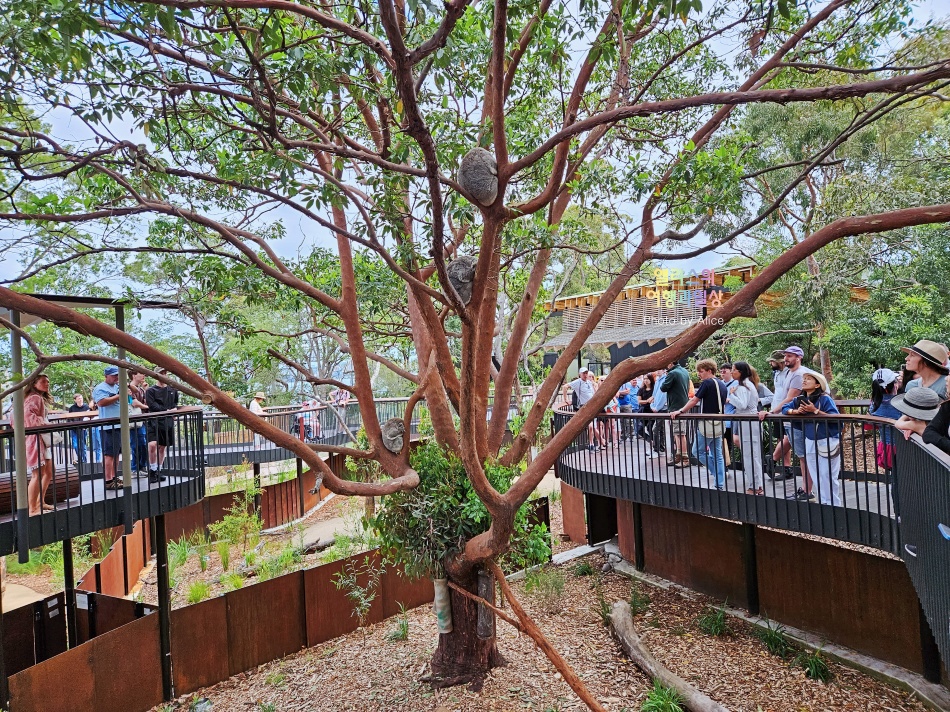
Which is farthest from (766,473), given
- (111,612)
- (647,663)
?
(111,612)

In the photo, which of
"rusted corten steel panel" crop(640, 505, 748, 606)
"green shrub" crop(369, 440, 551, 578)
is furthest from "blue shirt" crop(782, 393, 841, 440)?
"rusted corten steel panel" crop(640, 505, 748, 606)

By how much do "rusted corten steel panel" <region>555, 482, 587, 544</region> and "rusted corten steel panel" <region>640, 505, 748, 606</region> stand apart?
182cm

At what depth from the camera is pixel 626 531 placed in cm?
1022

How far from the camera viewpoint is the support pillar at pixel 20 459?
5.03m

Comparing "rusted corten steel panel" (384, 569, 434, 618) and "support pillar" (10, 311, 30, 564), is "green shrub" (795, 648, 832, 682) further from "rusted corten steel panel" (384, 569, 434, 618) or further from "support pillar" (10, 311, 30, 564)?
"support pillar" (10, 311, 30, 564)

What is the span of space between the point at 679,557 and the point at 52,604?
8.77 metres

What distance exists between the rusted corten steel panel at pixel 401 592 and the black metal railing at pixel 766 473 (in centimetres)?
307

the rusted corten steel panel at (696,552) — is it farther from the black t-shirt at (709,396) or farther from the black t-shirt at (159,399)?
the black t-shirt at (159,399)

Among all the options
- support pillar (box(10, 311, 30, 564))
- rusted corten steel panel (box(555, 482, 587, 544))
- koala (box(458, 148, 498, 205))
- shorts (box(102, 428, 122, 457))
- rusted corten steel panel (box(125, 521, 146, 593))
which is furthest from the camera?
rusted corten steel panel (box(555, 482, 587, 544))

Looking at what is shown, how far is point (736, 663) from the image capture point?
21.9ft

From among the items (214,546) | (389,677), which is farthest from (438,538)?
(214,546)

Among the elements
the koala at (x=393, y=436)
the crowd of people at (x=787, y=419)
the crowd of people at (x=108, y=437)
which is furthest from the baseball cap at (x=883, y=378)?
the crowd of people at (x=108, y=437)

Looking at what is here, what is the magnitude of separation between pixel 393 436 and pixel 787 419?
3975 millimetres

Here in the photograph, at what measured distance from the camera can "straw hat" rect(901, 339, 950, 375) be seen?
4238 mm
